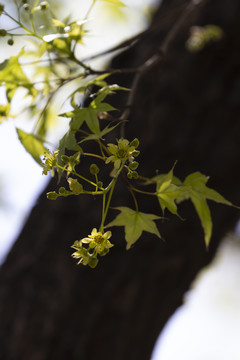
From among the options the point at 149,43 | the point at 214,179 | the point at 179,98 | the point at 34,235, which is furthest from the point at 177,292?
the point at 149,43

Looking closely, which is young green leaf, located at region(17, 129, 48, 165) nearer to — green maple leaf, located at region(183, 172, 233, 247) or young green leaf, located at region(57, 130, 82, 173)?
young green leaf, located at region(57, 130, 82, 173)

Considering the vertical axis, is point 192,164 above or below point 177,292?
above

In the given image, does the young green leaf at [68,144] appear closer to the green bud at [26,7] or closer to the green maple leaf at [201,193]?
the green maple leaf at [201,193]

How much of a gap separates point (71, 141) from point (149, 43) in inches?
56.6

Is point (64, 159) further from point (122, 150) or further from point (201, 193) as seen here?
point (201, 193)

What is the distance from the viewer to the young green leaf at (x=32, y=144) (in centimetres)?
83

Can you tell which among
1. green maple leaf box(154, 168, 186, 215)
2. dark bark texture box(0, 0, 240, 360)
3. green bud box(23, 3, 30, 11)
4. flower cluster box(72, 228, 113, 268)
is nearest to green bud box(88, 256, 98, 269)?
flower cluster box(72, 228, 113, 268)

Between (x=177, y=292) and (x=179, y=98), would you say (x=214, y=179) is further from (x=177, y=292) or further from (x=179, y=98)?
(x=177, y=292)

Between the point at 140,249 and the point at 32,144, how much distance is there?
931 millimetres

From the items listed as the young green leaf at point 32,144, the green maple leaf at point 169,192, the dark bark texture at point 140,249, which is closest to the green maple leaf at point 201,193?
the green maple leaf at point 169,192

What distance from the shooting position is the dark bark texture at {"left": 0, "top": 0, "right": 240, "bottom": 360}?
163 cm

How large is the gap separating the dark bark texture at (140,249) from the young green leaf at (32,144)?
742 millimetres

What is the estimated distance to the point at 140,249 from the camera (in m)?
1.69

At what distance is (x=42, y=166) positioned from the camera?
2.43 ft
